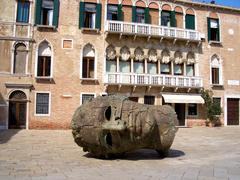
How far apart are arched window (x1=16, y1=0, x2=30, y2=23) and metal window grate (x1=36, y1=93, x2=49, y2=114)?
18.6ft

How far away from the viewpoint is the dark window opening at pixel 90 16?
23.1 metres

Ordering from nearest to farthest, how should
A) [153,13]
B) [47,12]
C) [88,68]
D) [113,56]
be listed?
[47,12], [88,68], [113,56], [153,13]

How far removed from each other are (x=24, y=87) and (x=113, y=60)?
7.14 metres

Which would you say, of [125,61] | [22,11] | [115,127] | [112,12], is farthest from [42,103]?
[115,127]

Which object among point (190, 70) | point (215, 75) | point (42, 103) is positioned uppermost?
point (190, 70)

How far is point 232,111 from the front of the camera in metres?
26.2

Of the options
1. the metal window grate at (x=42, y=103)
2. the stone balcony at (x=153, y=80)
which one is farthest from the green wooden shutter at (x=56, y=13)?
the stone balcony at (x=153, y=80)

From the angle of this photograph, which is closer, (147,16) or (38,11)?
(38,11)

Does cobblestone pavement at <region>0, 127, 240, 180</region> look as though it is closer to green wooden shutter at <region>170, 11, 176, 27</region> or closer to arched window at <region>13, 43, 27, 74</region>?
arched window at <region>13, 43, 27, 74</region>

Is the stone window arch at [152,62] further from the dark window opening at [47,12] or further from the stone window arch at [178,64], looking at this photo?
the dark window opening at [47,12]

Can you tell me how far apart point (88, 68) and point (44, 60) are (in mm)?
3356

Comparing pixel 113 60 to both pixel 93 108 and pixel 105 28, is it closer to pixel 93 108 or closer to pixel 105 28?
pixel 105 28

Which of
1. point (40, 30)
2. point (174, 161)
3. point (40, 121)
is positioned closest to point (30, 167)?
point (174, 161)

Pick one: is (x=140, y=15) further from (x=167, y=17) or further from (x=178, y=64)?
(x=178, y=64)
